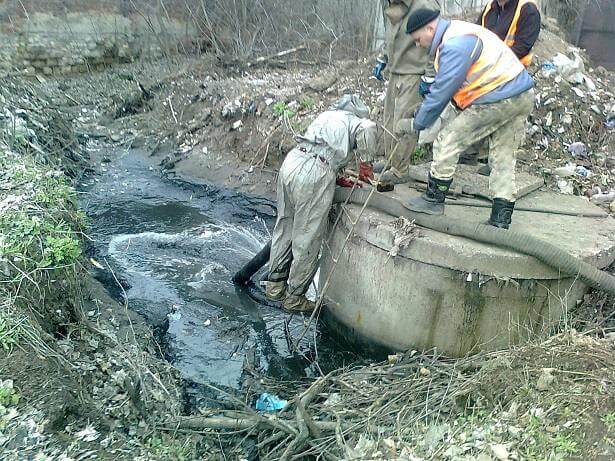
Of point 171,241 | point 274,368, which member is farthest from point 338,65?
point 274,368

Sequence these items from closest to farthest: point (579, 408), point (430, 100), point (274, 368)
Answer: point (579, 408) < point (430, 100) < point (274, 368)

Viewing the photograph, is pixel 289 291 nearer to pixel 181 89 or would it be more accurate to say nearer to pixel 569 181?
pixel 569 181

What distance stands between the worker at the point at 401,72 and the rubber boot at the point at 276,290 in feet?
4.73

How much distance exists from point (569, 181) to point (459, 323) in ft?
7.71

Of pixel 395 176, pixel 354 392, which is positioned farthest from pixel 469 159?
pixel 354 392

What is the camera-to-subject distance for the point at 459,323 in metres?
4.38

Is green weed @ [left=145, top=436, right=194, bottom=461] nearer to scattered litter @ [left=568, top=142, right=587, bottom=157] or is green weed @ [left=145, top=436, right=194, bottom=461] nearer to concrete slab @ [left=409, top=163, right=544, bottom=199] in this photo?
concrete slab @ [left=409, top=163, right=544, bottom=199]

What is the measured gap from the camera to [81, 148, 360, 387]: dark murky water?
16.7 feet

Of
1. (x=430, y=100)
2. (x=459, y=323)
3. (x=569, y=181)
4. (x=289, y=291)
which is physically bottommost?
(x=289, y=291)

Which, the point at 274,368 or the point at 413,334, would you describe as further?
the point at 274,368

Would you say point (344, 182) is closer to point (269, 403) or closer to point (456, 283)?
point (456, 283)

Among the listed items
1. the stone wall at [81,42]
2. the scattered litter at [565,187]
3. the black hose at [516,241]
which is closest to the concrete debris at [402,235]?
the black hose at [516,241]

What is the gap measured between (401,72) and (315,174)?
118 cm

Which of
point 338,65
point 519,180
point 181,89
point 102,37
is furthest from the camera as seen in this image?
point 102,37
